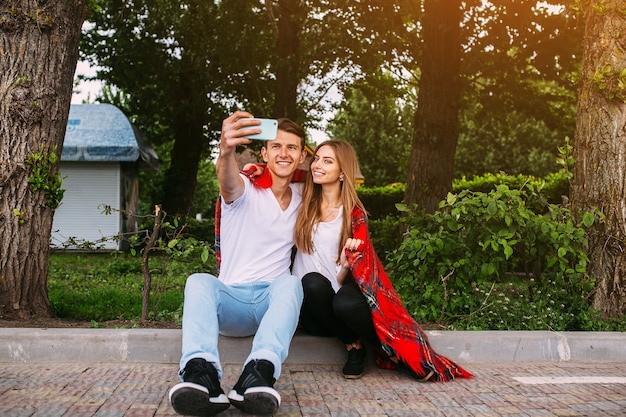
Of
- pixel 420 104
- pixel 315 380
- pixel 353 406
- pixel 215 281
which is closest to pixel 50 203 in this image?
pixel 215 281

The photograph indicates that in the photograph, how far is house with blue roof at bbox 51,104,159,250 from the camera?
71.8ft

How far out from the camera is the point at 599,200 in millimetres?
6582

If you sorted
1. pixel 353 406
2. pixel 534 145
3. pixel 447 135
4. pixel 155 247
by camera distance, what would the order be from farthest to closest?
pixel 534 145
pixel 447 135
pixel 155 247
pixel 353 406

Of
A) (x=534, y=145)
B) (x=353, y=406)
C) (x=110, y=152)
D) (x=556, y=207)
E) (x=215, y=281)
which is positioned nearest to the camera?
(x=353, y=406)

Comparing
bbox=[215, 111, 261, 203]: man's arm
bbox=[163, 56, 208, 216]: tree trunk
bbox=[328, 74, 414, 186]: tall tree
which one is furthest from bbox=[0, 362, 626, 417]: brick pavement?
bbox=[328, 74, 414, 186]: tall tree

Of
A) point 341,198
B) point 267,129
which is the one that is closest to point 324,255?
point 341,198

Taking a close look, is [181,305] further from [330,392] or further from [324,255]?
[330,392]

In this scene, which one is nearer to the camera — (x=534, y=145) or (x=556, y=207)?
(x=556, y=207)

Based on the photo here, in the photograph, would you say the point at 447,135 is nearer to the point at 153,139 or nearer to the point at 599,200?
the point at 599,200

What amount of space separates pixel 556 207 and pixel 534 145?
35.4 metres

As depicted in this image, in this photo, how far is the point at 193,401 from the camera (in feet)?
11.7

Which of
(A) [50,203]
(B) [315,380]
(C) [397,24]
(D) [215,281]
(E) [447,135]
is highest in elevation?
(C) [397,24]

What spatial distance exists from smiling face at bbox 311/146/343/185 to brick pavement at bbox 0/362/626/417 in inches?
51.1

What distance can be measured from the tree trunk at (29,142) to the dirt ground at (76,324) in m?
0.13
